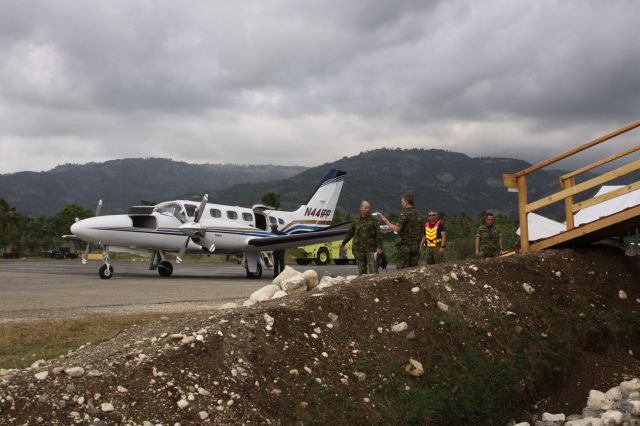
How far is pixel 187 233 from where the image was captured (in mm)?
22094

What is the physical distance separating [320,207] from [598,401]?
23.0m

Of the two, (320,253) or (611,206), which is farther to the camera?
(320,253)

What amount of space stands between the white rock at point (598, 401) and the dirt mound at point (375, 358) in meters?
0.20

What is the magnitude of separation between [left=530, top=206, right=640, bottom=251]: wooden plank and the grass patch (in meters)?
6.90

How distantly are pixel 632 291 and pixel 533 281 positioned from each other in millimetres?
1849

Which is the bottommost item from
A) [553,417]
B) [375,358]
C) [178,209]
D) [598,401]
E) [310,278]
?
[553,417]

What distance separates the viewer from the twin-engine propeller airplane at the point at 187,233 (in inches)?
829

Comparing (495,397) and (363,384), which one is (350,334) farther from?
(495,397)

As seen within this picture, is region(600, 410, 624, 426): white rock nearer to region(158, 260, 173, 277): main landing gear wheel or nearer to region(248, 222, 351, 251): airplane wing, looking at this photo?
region(248, 222, 351, 251): airplane wing

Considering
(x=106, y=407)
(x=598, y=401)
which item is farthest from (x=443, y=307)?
(x=106, y=407)

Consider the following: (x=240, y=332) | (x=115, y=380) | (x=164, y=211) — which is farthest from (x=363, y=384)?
(x=164, y=211)

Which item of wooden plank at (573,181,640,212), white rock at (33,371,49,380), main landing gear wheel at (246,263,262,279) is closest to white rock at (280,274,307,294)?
wooden plank at (573,181,640,212)

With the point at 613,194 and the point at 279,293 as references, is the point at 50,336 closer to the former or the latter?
the point at 279,293

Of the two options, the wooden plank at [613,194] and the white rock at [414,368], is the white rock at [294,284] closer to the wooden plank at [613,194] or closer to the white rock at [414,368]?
the white rock at [414,368]
